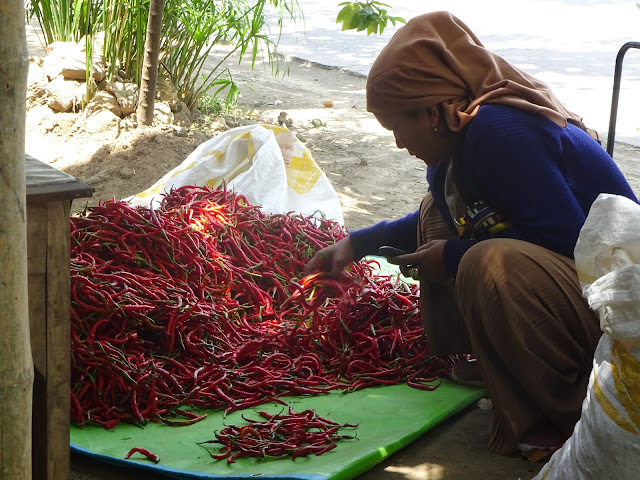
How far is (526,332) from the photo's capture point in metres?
2.39

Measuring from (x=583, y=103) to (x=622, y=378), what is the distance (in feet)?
21.6

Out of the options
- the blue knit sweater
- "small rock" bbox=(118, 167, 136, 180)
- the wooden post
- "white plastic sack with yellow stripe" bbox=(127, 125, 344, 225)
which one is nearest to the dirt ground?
"small rock" bbox=(118, 167, 136, 180)

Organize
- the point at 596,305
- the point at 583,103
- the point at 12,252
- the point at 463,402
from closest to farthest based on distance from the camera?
the point at 12,252 → the point at 596,305 → the point at 463,402 → the point at 583,103

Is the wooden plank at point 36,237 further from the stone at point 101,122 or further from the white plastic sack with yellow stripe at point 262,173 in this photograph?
the stone at point 101,122

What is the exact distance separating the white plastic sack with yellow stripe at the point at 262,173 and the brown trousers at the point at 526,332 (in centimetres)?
189

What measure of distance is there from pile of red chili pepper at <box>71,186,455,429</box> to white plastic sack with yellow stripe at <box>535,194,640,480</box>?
1.06 meters

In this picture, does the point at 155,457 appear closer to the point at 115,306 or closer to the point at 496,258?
the point at 115,306

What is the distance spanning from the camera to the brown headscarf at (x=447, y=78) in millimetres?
2521

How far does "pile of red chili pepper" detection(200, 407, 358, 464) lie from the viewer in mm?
2393

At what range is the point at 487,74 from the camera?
258 centimetres

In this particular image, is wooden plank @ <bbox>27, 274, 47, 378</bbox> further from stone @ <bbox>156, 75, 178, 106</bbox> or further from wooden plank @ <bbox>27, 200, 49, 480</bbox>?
stone @ <bbox>156, 75, 178, 106</bbox>

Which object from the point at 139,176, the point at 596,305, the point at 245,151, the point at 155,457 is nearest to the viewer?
the point at 596,305

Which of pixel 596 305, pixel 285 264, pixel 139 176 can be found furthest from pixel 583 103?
pixel 596 305

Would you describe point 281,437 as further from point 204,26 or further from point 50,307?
point 204,26
